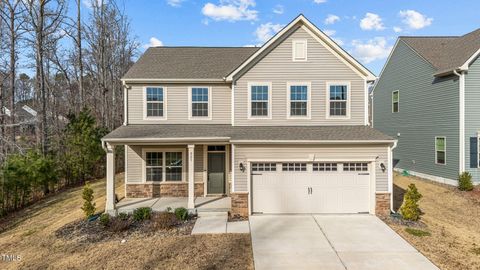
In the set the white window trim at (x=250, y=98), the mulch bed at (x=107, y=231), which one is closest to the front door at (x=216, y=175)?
the white window trim at (x=250, y=98)

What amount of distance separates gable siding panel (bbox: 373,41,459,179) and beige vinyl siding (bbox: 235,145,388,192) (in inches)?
279

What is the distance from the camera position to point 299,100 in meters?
12.4

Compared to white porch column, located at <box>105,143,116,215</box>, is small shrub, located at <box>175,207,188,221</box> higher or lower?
lower

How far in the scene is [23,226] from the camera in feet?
36.0

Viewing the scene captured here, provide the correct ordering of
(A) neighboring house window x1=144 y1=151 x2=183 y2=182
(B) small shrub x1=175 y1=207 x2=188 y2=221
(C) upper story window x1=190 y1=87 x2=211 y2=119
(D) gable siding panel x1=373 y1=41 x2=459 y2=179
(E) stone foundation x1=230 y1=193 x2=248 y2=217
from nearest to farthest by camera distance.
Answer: (B) small shrub x1=175 y1=207 x2=188 y2=221 → (E) stone foundation x1=230 y1=193 x2=248 y2=217 → (A) neighboring house window x1=144 y1=151 x2=183 y2=182 → (C) upper story window x1=190 y1=87 x2=211 y2=119 → (D) gable siding panel x1=373 y1=41 x2=459 y2=179

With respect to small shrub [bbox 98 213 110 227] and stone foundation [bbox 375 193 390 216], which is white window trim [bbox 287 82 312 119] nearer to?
stone foundation [bbox 375 193 390 216]

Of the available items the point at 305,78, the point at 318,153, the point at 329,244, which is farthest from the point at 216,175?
the point at 329,244

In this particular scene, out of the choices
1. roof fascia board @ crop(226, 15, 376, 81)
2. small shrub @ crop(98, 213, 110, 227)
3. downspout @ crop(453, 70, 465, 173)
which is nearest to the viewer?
small shrub @ crop(98, 213, 110, 227)

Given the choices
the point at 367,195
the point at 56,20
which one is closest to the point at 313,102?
the point at 367,195

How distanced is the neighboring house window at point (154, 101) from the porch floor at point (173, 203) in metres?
3.91

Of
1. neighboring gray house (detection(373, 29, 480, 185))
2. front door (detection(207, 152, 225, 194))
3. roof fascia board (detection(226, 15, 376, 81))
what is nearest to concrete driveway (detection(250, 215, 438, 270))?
front door (detection(207, 152, 225, 194))

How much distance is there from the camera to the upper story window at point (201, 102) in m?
13.2

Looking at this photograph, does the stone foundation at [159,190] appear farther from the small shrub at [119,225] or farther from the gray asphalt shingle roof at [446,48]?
the gray asphalt shingle roof at [446,48]

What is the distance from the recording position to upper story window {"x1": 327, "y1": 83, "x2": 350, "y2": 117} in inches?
486
